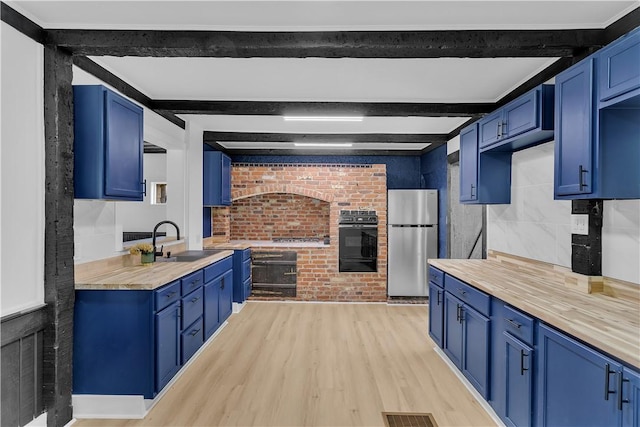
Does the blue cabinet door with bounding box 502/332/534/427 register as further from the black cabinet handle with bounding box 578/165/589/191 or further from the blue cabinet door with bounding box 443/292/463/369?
the black cabinet handle with bounding box 578/165/589/191

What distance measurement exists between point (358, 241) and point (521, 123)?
3472 millimetres

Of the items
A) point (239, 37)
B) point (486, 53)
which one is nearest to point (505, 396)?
point (486, 53)

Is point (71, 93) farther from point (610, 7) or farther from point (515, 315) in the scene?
point (610, 7)

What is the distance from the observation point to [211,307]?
12.6ft

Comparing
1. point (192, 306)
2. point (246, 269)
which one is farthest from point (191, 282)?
point (246, 269)

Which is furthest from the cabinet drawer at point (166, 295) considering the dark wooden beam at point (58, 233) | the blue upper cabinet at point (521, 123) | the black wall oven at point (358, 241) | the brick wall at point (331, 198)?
the black wall oven at point (358, 241)

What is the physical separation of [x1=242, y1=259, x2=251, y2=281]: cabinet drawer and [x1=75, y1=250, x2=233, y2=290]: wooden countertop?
1897 millimetres

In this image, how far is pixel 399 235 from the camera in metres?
5.67

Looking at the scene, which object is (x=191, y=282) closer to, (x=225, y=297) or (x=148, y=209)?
(x=225, y=297)

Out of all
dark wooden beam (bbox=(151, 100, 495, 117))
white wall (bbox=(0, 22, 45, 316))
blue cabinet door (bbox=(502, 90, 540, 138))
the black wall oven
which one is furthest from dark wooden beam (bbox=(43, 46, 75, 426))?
the black wall oven

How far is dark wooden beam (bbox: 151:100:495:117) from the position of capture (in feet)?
12.1

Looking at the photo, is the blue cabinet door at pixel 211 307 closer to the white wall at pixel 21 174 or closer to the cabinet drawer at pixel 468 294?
the white wall at pixel 21 174

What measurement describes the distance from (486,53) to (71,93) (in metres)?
2.75

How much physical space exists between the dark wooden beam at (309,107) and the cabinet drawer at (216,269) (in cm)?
162
